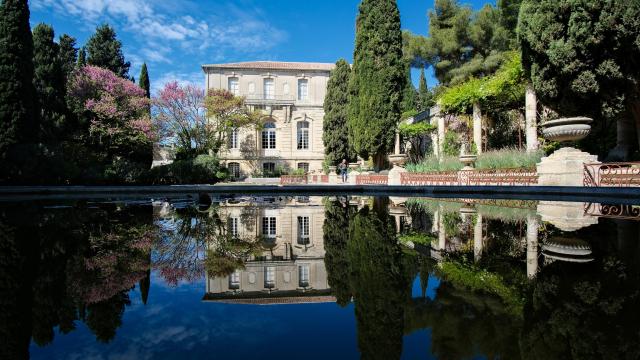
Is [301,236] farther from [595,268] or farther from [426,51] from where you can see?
[426,51]

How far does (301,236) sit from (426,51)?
92.6 feet

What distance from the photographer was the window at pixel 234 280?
194 cm

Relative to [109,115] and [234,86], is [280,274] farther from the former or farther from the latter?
[234,86]

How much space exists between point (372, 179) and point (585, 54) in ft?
29.7

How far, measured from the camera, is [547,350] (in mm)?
1158

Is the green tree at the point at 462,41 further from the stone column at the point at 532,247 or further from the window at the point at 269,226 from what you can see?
the window at the point at 269,226

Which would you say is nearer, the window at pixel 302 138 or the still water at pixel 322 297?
the still water at pixel 322 297

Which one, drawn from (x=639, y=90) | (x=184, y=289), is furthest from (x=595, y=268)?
(x=639, y=90)

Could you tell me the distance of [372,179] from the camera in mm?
16516

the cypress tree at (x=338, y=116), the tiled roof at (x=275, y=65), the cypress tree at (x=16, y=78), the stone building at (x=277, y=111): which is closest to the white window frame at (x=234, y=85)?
the stone building at (x=277, y=111)

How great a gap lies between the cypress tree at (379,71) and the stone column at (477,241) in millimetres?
14548

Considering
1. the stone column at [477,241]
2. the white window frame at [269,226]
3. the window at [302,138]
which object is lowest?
the stone column at [477,241]

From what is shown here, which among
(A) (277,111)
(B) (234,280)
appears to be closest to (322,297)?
(B) (234,280)

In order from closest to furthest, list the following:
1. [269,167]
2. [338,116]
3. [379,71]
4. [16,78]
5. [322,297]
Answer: [322,297] < [16,78] < [379,71] < [338,116] < [269,167]
